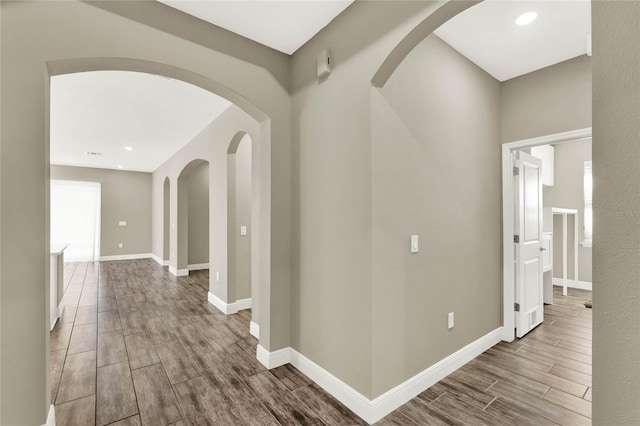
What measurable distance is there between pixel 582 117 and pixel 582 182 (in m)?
3.34

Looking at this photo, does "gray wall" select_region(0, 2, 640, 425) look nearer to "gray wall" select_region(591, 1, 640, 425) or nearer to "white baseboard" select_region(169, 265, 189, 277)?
"gray wall" select_region(591, 1, 640, 425)

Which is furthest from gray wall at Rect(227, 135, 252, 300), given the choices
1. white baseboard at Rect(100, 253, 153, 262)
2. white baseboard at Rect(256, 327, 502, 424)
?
white baseboard at Rect(100, 253, 153, 262)

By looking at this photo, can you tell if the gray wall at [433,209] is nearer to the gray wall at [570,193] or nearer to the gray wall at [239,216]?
the gray wall at [239,216]

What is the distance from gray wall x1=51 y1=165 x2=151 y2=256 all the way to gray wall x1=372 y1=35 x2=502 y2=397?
367 inches

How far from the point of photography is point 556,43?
8.10ft

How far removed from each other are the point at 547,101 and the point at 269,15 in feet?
8.92

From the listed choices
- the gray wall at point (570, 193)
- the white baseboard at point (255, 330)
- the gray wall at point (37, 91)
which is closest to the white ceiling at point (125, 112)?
the gray wall at point (37, 91)

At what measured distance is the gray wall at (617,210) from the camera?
659mm

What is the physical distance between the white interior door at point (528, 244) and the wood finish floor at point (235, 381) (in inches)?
8.9

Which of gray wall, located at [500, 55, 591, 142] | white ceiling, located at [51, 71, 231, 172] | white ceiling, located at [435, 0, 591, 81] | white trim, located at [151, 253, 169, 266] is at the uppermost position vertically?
white ceiling, located at [435, 0, 591, 81]

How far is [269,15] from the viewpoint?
2.12 meters

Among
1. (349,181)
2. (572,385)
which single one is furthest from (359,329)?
(572,385)

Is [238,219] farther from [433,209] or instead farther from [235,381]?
[433,209]

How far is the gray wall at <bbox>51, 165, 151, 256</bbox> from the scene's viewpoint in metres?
8.39
